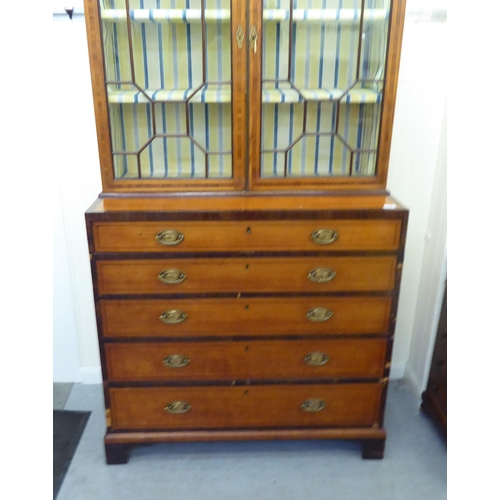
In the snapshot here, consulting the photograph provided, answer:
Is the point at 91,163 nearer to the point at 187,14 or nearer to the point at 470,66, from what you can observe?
the point at 187,14

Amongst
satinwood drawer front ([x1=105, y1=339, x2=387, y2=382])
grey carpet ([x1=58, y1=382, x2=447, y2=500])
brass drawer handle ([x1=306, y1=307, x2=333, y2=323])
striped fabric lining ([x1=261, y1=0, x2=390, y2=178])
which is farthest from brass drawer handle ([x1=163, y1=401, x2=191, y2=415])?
striped fabric lining ([x1=261, y1=0, x2=390, y2=178])

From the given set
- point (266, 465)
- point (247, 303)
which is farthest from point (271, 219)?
point (266, 465)

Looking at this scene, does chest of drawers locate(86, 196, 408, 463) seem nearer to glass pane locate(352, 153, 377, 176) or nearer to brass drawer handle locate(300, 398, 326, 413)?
brass drawer handle locate(300, 398, 326, 413)

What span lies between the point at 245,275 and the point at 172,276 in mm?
238

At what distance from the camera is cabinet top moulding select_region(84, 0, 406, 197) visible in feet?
4.82

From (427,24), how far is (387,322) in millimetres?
1118

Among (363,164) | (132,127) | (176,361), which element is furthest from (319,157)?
(176,361)

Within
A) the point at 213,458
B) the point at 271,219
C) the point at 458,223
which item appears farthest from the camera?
the point at 213,458

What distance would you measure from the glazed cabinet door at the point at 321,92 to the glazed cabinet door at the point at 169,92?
0.09m

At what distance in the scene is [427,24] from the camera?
175 cm

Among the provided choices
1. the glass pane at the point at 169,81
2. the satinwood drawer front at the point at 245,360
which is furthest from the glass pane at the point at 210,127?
the satinwood drawer front at the point at 245,360

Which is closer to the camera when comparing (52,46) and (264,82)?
(264,82)

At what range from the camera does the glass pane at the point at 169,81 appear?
1.48 m

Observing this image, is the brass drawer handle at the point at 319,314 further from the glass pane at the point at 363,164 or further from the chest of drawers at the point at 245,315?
the glass pane at the point at 363,164
